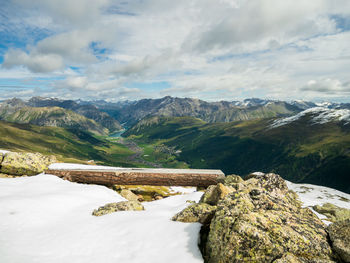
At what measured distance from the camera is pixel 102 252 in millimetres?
8031

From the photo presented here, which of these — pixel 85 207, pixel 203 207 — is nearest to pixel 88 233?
pixel 85 207

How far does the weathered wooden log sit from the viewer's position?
21906 mm

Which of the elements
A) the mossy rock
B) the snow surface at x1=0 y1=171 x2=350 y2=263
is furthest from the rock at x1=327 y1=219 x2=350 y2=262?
the mossy rock

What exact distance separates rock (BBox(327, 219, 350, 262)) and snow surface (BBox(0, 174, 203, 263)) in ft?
17.9

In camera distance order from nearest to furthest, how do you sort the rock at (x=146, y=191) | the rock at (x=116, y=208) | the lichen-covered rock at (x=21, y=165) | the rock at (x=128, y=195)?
the rock at (x=116, y=208) → the rock at (x=128, y=195) → the rock at (x=146, y=191) → the lichen-covered rock at (x=21, y=165)

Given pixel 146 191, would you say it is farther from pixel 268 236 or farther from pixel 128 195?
pixel 268 236

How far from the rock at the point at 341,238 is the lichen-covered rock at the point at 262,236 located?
0.84ft

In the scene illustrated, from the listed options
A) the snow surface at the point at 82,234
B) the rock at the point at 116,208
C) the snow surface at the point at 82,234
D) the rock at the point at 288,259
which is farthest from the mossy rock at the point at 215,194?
the rock at the point at 288,259

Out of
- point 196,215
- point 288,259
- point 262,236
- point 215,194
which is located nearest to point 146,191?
point 215,194

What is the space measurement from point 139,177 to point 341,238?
1863 cm

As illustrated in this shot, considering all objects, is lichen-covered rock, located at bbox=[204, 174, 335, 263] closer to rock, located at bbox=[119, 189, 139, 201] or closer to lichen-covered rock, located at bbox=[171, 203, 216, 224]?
lichen-covered rock, located at bbox=[171, 203, 216, 224]

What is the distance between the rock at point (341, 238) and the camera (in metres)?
7.03

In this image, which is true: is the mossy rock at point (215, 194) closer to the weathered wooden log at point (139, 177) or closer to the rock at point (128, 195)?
the weathered wooden log at point (139, 177)

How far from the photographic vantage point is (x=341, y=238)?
296 inches
